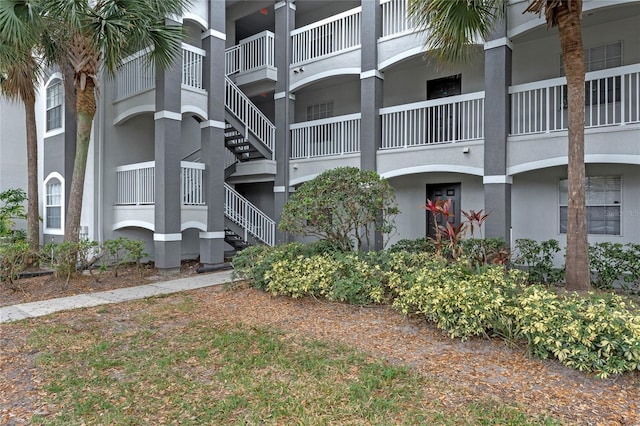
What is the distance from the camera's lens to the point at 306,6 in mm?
14922

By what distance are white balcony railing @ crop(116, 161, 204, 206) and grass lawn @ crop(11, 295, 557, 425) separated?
568 centimetres

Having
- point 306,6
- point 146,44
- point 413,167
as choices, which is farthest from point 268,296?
point 306,6

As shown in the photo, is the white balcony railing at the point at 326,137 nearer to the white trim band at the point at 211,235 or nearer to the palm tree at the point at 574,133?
the white trim band at the point at 211,235

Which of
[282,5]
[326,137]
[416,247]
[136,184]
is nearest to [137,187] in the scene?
[136,184]

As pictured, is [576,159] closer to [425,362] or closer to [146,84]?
[425,362]

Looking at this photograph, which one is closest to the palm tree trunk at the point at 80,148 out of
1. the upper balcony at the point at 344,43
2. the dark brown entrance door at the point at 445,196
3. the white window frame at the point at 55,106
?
the white window frame at the point at 55,106

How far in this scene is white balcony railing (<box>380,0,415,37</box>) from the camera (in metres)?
11.4

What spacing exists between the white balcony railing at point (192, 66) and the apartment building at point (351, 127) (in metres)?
0.04

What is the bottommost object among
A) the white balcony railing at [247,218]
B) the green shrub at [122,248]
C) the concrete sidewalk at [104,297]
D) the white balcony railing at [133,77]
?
the concrete sidewalk at [104,297]

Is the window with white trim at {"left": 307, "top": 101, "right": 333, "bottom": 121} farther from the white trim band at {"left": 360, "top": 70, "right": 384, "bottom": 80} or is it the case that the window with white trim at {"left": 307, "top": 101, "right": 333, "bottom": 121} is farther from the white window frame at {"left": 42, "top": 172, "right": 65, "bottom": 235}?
the white window frame at {"left": 42, "top": 172, "right": 65, "bottom": 235}

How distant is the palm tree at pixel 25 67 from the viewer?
303 inches

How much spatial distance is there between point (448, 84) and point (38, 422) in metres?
12.6

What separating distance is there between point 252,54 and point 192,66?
344cm

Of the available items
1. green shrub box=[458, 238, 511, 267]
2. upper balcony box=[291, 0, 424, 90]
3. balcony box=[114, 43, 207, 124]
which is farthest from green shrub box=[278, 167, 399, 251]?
balcony box=[114, 43, 207, 124]
